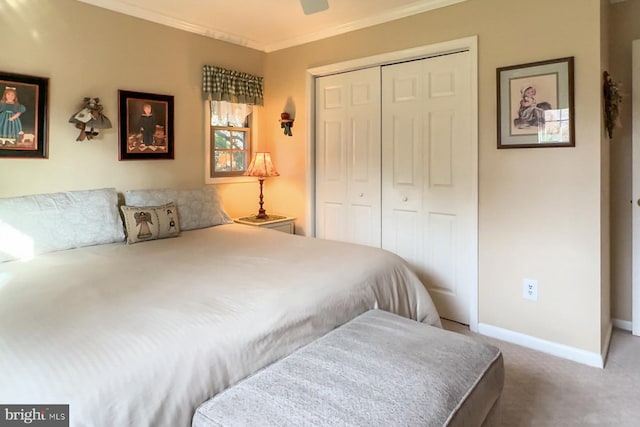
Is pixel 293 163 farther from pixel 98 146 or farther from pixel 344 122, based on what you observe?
pixel 98 146

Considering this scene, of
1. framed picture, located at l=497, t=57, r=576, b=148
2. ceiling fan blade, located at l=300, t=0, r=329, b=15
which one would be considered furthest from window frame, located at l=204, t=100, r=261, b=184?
framed picture, located at l=497, t=57, r=576, b=148

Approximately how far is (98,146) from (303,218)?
72.7 inches

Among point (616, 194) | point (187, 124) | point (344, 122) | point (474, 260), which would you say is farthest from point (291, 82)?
point (616, 194)

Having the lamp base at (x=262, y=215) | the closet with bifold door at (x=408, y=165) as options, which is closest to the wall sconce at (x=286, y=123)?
the closet with bifold door at (x=408, y=165)

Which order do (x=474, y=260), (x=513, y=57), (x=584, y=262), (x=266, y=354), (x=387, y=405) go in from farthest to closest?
(x=474, y=260) → (x=513, y=57) → (x=584, y=262) → (x=266, y=354) → (x=387, y=405)

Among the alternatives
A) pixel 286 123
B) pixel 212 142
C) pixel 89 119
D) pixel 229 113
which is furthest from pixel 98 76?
pixel 286 123

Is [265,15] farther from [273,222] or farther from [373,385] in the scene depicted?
[373,385]

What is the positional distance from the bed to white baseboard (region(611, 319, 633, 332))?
5.34 feet

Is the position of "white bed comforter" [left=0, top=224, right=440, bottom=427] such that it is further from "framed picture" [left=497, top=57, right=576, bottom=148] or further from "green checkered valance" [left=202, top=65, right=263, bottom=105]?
"green checkered valance" [left=202, top=65, right=263, bottom=105]

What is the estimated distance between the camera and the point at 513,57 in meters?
2.68

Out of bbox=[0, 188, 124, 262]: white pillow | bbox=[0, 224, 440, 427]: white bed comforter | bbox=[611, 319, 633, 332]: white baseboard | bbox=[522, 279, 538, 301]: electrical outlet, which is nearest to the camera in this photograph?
bbox=[0, 224, 440, 427]: white bed comforter

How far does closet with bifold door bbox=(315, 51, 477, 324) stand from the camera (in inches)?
118

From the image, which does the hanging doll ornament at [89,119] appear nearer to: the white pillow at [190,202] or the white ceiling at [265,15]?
the white pillow at [190,202]

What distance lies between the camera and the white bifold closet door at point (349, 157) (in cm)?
349
